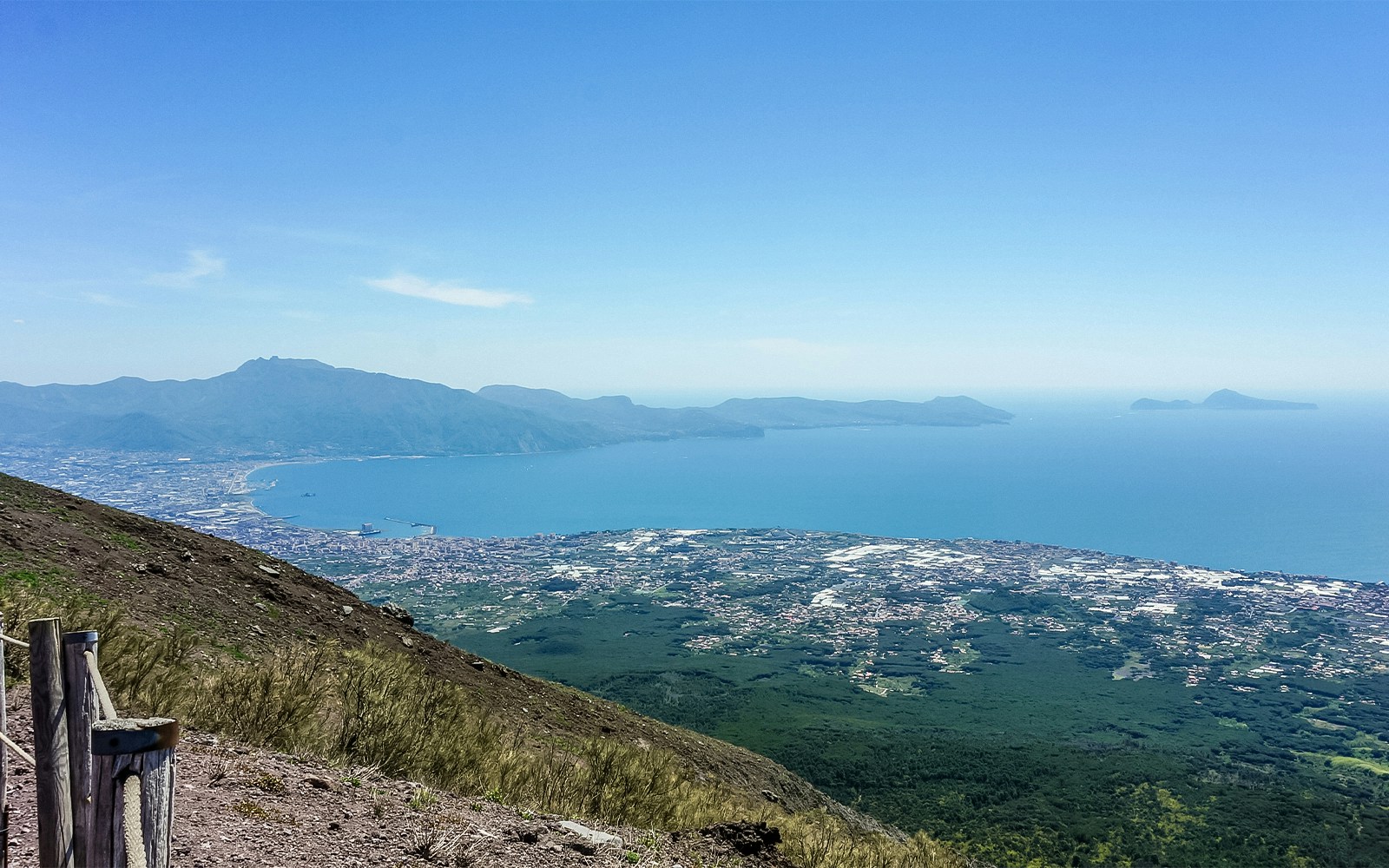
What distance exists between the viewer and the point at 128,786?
2189mm

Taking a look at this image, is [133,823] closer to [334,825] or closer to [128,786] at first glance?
[128,786]

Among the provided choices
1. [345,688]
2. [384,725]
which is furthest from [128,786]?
[345,688]

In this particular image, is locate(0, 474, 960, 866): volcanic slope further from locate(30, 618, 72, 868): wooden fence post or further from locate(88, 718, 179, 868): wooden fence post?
locate(88, 718, 179, 868): wooden fence post

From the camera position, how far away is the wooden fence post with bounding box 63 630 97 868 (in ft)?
7.75

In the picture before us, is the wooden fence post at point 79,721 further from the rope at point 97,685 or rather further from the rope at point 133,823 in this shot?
the rope at point 133,823

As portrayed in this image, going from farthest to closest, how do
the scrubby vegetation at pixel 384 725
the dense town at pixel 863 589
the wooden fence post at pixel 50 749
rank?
the dense town at pixel 863 589, the scrubby vegetation at pixel 384 725, the wooden fence post at pixel 50 749

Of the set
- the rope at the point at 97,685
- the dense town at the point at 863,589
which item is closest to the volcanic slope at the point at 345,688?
the rope at the point at 97,685

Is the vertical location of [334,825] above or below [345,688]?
above

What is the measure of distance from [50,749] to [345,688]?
5.93m

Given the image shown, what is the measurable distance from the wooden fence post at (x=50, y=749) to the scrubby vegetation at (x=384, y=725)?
4.28 m

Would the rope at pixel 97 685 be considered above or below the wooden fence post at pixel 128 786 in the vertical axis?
above

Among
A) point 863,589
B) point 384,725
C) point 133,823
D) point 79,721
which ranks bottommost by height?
point 863,589

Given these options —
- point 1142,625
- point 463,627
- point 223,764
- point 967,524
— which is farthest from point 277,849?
point 967,524

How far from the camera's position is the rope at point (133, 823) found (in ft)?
7.20
